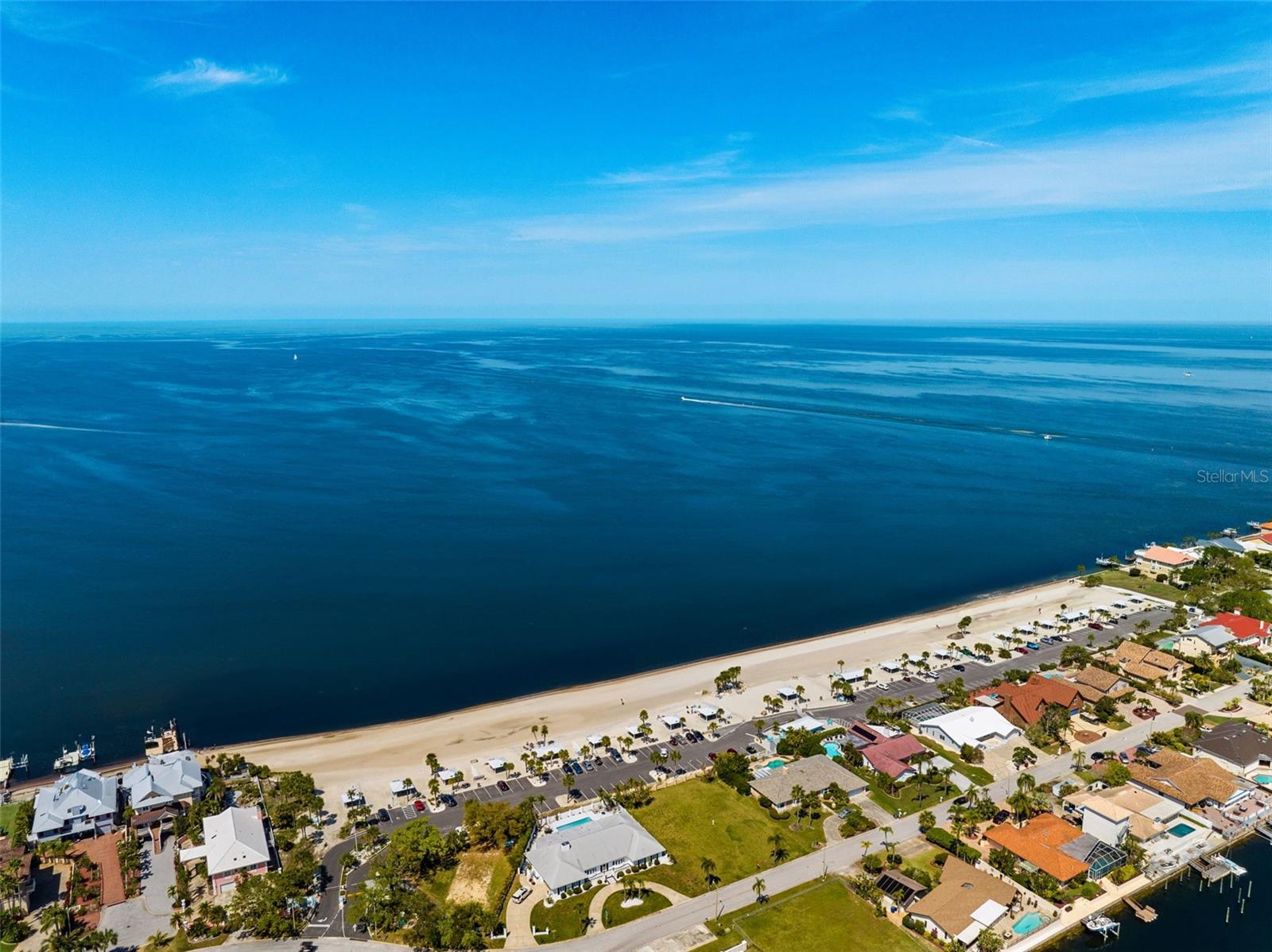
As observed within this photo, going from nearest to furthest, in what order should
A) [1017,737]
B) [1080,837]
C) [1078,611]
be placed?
[1080,837]
[1017,737]
[1078,611]

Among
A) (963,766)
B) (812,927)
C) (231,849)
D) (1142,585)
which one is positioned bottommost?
(812,927)

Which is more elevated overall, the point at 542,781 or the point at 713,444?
the point at 713,444

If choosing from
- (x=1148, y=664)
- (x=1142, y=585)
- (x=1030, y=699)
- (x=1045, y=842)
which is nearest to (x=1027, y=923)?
(x=1045, y=842)

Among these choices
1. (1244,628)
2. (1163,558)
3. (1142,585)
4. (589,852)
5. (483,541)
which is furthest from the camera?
(483,541)

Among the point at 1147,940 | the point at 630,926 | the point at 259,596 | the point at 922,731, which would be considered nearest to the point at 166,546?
the point at 259,596

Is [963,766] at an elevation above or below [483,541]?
below

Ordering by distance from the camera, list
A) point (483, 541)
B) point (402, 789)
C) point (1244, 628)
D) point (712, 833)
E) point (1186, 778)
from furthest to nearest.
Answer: point (483, 541)
point (1244, 628)
point (402, 789)
point (1186, 778)
point (712, 833)

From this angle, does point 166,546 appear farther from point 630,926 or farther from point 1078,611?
point 1078,611

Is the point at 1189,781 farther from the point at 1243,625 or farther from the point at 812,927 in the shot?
the point at 1243,625
